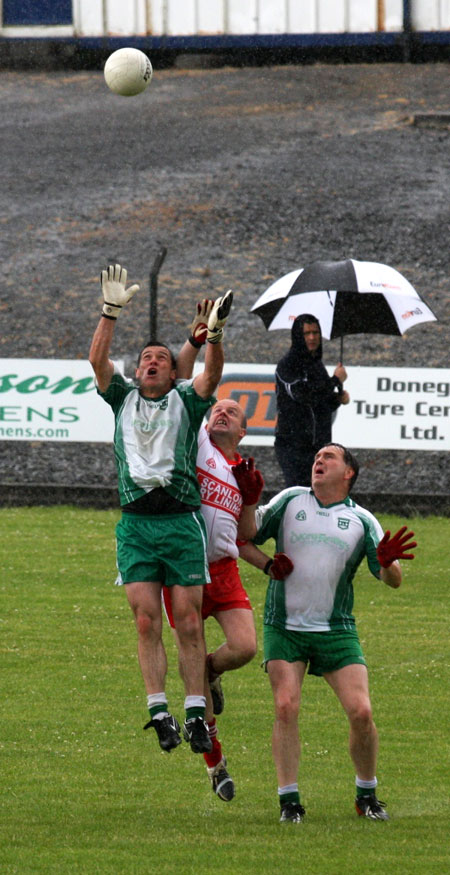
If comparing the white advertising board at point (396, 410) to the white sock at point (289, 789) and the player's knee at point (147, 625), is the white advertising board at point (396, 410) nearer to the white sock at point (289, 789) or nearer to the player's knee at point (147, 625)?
the player's knee at point (147, 625)

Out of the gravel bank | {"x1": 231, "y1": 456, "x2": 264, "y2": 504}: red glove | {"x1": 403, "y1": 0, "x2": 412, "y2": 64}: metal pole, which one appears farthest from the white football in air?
{"x1": 403, "y1": 0, "x2": 412, "y2": 64}: metal pole

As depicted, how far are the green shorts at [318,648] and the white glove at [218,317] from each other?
1624 mm

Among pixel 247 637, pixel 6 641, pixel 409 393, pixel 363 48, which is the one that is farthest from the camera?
pixel 363 48

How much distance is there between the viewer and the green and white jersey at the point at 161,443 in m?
7.29

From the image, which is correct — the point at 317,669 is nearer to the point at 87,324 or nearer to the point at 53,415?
the point at 53,415

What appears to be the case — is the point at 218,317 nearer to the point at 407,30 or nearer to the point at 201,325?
the point at 201,325

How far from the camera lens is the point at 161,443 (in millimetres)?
7328

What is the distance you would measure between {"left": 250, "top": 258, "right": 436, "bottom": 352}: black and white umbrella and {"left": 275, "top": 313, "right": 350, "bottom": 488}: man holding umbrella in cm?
55

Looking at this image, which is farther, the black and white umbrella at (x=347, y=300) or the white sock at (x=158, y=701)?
the black and white umbrella at (x=347, y=300)

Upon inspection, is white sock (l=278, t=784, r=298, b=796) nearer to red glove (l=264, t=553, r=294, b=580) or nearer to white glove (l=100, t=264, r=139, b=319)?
red glove (l=264, t=553, r=294, b=580)

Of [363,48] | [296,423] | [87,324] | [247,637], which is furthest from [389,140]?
[247,637]

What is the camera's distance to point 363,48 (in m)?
33.0

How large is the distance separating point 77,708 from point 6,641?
1980mm

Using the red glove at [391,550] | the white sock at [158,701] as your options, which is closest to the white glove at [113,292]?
the red glove at [391,550]
